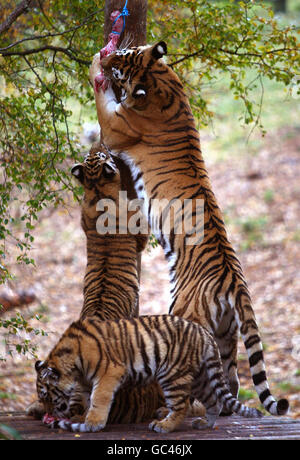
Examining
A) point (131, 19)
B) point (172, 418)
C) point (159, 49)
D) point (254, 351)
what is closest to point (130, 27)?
point (131, 19)

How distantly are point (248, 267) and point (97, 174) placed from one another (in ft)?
31.4

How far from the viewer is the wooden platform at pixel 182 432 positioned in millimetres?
3949

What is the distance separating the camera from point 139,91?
5492mm

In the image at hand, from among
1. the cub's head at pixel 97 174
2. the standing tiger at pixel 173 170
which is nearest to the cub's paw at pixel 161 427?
the standing tiger at pixel 173 170

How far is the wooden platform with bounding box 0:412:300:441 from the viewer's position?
395 cm

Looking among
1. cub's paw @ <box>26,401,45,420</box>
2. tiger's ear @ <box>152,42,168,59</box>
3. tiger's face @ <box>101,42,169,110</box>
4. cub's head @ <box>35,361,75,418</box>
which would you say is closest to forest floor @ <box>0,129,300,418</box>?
cub's paw @ <box>26,401,45,420</box>

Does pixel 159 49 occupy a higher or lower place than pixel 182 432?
higher

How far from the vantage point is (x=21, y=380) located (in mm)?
10906

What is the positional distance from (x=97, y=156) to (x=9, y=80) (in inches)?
54.3

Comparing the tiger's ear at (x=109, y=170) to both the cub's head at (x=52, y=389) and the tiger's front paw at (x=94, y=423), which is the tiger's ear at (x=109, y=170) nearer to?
the cub's head at (x=52, y=389)

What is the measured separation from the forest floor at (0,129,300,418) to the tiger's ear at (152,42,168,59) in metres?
5.06

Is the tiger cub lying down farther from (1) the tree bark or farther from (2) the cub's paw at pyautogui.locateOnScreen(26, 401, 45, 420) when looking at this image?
(1) the tree bark

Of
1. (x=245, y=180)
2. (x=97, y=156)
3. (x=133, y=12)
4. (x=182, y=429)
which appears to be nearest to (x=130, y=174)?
(x=97, y=156)

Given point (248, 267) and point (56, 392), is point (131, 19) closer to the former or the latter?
point (56, 392)
